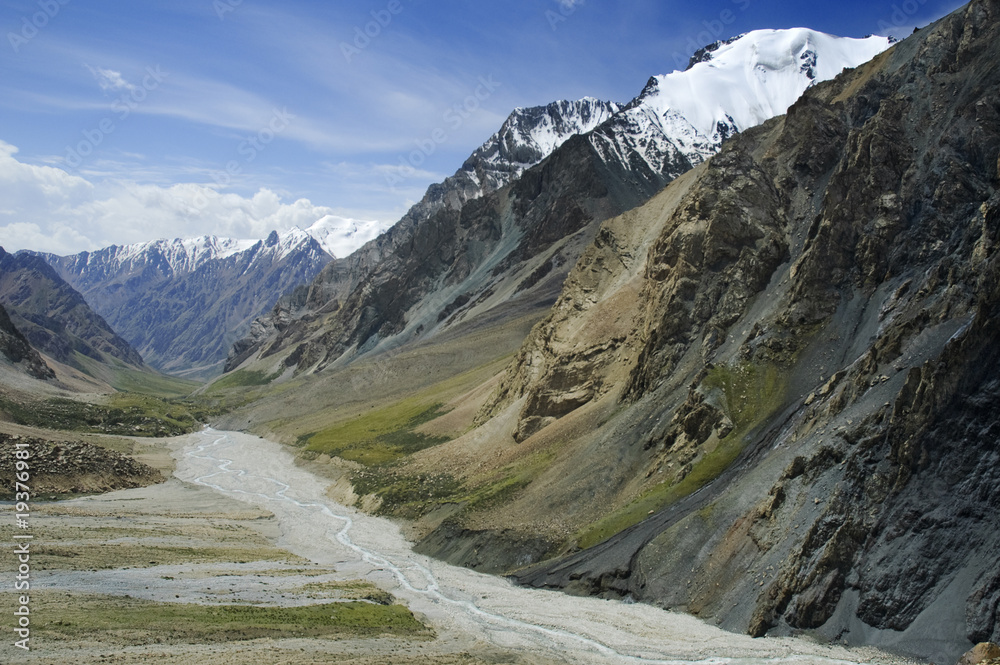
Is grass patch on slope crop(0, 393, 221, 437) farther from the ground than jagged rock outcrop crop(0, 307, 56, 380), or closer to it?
closer to it

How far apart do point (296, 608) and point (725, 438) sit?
1099 inches

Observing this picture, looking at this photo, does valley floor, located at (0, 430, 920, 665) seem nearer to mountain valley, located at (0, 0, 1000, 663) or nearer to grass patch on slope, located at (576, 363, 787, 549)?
mountain valley, located at (0, 0, 1000, 663)

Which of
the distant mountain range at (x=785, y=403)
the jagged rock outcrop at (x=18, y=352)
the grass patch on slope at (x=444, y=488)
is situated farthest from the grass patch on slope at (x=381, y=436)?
the jagged rock outcrop at (x=18, y=352)

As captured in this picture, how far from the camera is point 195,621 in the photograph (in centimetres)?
2961

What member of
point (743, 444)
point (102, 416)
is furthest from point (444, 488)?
point (102, 416)

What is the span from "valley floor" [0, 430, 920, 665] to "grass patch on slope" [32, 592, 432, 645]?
0.08 meters

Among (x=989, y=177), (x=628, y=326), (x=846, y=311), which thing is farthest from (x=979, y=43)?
(x=628, y=326)

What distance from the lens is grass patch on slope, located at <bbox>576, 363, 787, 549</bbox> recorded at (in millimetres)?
44906

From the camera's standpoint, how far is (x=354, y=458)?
92250mm

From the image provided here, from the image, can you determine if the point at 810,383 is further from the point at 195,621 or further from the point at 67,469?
the point at 67,469

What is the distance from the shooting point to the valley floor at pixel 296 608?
26.9 meters

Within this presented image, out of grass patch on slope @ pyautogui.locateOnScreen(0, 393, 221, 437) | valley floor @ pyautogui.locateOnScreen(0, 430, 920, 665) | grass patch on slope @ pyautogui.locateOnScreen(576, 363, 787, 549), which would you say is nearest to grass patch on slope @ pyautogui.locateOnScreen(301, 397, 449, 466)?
valley floor @ pyautogui.locateOnScreen(0, 430, 920, 665)

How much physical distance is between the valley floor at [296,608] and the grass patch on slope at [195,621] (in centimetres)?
8

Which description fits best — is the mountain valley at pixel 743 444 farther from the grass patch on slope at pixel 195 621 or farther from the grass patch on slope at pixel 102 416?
the grass patch on slope at pixel 102 416
